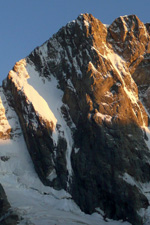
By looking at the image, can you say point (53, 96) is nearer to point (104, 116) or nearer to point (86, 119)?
point (86, 119)

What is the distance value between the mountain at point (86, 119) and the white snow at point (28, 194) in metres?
0.21

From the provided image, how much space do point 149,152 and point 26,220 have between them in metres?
Answer: 25.8

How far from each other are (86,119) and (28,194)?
56.1 feet

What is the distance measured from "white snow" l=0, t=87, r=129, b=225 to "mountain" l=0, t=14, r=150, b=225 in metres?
0.21

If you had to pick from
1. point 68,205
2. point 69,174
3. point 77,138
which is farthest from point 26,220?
point 77,138

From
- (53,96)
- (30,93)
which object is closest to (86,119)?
(53,96)

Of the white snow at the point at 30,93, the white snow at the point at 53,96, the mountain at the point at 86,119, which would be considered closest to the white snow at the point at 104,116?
the mountain at the point at 86,119

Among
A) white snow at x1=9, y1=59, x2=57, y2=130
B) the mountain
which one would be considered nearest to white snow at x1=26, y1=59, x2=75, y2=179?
the mountain

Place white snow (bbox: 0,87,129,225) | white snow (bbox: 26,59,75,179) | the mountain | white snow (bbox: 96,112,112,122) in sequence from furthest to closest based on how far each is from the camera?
1. white snow (bbox: 26,59,75,179)
2. white snow (bbox: 96,112,112,122)
3. the mountain
4. white snow (bbox: 0,87,129,225)

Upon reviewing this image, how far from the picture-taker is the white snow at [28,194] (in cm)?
5622

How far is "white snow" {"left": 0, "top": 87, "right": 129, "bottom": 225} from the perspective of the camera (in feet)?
184

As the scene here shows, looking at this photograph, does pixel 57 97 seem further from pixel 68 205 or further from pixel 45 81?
pixel 68 205

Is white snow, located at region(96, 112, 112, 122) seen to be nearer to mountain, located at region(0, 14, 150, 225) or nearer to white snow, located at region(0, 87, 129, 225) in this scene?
mountain, located at region(0, 14, 150, 225)

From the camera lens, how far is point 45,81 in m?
81.8
